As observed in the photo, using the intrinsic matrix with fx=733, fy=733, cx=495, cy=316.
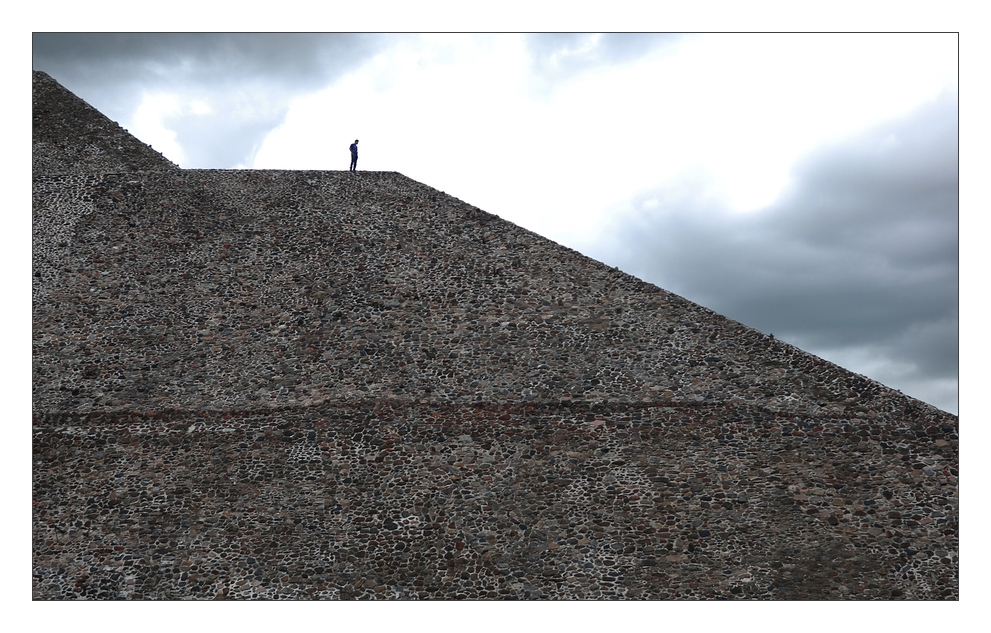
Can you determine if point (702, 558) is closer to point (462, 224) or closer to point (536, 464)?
point (536, 464)

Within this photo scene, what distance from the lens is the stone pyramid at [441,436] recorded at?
508 inches

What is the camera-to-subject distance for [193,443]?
14875 mm

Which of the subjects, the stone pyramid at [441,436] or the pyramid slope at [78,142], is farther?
the pyramid slope at [78,142]

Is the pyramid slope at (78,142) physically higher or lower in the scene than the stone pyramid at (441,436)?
higher

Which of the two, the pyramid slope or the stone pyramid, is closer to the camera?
the stone pyramid

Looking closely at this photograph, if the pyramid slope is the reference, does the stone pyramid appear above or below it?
below

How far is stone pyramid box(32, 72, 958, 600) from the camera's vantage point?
12.9m

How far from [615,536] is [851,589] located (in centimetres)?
398

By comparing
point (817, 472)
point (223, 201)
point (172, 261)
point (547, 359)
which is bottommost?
point (817, 472)

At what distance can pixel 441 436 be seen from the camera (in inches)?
582

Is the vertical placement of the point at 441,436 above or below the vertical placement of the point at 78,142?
below

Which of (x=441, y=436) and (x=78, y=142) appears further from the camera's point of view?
(x=78, y=142)

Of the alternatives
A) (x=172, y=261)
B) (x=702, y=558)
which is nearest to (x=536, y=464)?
(x=702, y=558)

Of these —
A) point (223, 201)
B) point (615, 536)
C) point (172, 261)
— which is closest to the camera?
point (615, 536)
